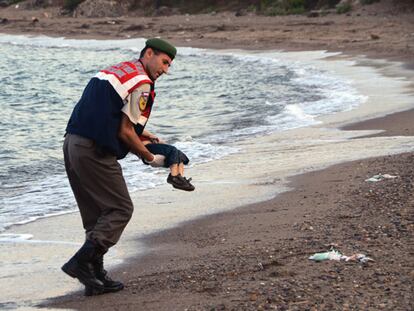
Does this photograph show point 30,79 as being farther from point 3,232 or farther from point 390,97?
point 3,232

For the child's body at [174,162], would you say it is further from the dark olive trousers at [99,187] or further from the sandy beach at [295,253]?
the sandy beach at [295,253]

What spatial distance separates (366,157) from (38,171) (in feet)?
14.4

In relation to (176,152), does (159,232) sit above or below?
below

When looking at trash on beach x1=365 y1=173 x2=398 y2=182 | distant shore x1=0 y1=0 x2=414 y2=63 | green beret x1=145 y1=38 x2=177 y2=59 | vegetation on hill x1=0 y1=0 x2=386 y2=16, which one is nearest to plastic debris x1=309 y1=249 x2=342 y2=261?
green beret x1=145 y1=38 x2=177 y2=59

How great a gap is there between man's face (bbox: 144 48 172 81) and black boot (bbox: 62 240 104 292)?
3.67 feet

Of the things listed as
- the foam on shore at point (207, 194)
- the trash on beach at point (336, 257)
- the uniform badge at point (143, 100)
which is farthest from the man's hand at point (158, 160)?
the trash on beach at point (336, 257)

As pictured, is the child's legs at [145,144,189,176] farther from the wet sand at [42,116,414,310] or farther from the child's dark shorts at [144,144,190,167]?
the wet sand at [42,116,414,310]

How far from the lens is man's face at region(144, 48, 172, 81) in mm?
6328

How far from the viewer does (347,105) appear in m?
18.4

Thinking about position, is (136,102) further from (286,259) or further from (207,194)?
(207,194)

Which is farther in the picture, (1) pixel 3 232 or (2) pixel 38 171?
(2) pixel 38 171

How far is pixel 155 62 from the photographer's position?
6.33 meters

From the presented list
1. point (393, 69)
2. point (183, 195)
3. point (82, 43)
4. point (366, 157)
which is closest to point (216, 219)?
point (183, 195)

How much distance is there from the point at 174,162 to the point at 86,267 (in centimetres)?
87
